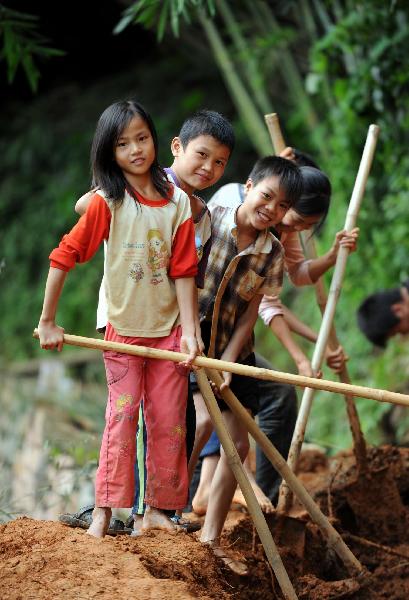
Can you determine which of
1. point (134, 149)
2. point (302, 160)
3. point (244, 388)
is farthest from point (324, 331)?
point (134, 149)

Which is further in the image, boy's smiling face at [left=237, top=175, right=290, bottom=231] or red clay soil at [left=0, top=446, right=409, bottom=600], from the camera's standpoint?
boy's smiling face at [left=237, top=175, right=290, bottom=231]

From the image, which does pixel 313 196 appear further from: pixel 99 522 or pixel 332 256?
pixel 99 522

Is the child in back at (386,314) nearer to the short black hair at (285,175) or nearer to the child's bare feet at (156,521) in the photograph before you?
the short black hair at (285,175)

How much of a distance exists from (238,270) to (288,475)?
0.82 m

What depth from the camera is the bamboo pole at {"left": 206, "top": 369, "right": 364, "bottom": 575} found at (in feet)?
12.8

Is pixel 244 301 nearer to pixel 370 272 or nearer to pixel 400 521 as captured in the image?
pixel 400 521

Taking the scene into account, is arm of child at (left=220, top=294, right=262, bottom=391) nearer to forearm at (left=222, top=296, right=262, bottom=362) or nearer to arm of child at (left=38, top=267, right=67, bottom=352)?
forearm at (left=222, top=296, right=262, bottom=362)

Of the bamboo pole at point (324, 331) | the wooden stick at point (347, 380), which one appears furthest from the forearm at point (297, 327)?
the bamboo pole at point (324, 331)

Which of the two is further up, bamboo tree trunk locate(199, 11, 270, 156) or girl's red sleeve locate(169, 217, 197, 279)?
bamboo tree trunk locate(199, 11, 270, 156)

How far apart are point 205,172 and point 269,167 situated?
0.29 metres

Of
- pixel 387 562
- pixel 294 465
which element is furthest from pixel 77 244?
pixel 387 562

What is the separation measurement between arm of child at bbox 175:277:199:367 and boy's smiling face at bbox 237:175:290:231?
42 centimetres

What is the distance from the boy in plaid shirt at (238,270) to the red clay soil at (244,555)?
262 mm

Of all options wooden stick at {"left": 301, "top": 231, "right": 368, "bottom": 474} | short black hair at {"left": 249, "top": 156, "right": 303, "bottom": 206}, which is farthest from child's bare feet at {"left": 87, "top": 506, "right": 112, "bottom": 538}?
wooden stick at {"left": 301, "top": 231, "right": 368, "bottom": 474}
